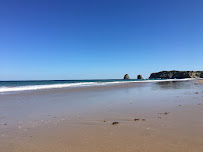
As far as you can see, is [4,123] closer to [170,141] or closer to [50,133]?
[50,133]

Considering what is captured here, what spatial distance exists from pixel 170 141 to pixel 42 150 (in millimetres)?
3215

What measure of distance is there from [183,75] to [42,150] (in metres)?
168

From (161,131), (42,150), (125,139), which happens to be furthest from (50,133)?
(161,131)

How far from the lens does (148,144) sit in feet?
11.1

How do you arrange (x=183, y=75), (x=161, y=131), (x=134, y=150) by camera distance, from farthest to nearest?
(x=183, y=75) → (x=161, y=131) → (x=134, y=150)

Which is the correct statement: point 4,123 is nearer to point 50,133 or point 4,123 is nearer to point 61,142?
point 50,133

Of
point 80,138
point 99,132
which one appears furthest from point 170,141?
point 80,138

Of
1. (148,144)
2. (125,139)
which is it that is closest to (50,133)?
(125,139)

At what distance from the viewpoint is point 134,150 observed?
3.13 m

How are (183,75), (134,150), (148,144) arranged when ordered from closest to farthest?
(134,150) → (148,144) → (183,75)

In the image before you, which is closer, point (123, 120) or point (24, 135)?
point (24, 135)

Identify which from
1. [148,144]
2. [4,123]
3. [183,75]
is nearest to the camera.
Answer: [148,144]

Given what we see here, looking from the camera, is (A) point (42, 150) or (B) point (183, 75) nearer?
(A) point (42, 150)

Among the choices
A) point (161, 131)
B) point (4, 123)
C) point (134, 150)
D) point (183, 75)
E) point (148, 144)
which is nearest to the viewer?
point (134, 150)
